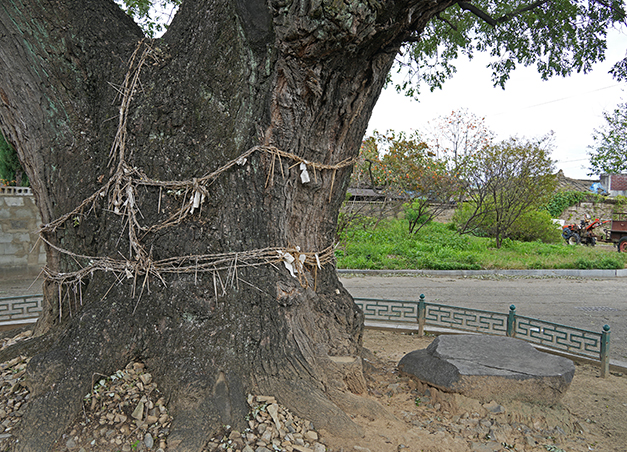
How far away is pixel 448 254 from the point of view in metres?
12.1

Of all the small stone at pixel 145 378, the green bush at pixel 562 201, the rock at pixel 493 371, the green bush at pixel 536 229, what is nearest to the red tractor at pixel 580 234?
the green bush at pixel 536 229

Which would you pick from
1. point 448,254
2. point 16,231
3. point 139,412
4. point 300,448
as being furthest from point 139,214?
point 448,254

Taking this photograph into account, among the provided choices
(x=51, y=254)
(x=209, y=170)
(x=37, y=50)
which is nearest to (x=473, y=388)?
(x=209, y=170)

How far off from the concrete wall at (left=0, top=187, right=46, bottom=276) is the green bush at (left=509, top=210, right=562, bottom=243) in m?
15.1

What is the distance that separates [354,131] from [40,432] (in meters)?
2.68

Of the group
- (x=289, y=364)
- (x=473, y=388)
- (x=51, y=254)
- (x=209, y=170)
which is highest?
(x=209, y=170)

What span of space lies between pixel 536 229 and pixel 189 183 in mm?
16593

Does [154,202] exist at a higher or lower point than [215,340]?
higher

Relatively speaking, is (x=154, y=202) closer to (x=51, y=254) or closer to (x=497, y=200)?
(x=51, y=254)

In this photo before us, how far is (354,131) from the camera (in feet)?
10.4

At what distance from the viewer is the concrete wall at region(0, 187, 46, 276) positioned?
28.7 feet

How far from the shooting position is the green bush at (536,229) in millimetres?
16094

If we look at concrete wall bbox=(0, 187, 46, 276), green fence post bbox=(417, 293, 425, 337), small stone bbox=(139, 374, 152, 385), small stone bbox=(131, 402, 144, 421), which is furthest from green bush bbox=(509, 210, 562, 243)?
small stone bbox=(131, 402, 144, 421)

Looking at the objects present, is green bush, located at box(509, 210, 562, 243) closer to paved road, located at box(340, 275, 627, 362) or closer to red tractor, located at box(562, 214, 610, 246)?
red tractor, located at box(562, 214, 610, 246)
